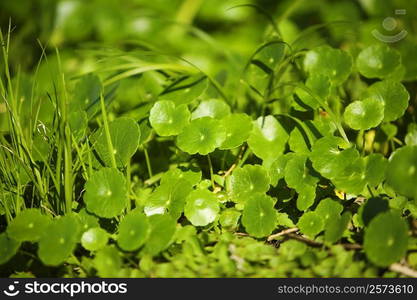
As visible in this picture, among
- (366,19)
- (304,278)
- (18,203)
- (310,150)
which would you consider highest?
(366,19)

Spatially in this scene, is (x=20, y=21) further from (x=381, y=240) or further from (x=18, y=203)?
(x=381, y=240)

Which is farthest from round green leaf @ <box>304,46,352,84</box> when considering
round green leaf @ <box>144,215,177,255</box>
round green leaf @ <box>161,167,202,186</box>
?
A: round green leaf @ <box>144,215,177,255</box>

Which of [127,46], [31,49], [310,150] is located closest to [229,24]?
[127,46]

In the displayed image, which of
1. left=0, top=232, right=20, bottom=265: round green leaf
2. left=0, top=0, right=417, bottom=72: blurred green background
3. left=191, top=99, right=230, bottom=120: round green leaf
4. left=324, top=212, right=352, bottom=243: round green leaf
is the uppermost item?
left=0, top=0, right=417, bottom=72: blurred green background

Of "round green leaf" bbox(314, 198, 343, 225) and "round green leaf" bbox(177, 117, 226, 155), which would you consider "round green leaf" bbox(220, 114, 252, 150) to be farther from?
"round green leaf" bbox(314, 198, 343, 225)

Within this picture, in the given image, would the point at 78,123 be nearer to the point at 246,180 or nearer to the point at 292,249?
the point at 246,180

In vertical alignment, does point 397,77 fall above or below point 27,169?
above
